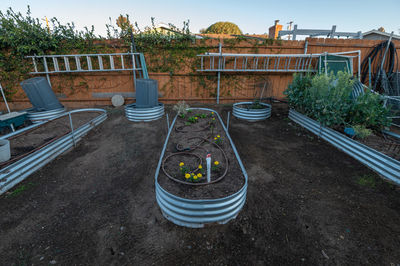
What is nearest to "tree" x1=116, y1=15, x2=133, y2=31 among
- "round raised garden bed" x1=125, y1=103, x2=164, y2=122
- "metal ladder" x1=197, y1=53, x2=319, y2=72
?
"metal ladder" x1=197, y1=53, x2=319, y2=72

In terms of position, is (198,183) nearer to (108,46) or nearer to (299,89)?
(299,89)

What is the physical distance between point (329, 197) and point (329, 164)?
131 centimetres

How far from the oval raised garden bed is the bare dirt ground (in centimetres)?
21

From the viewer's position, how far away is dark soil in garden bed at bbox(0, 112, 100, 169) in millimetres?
4152

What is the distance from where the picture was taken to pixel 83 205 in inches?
115

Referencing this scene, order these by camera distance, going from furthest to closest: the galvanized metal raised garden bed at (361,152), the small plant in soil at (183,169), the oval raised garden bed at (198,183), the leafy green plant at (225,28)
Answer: the leafy green plant at (225,28) → the galvanized metal raised garden bed at (361,152) → the small plant in soil at (183,169) → the oval raised garden bed at (198,183)

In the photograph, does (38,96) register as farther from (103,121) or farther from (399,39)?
(399,39)

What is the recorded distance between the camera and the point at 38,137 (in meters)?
4.91

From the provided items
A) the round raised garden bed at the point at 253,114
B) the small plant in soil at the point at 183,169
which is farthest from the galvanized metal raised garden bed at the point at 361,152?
the small plant in soil at the point at 183,169

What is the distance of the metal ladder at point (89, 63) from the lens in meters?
7.80

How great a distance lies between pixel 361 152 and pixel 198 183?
13.2ft

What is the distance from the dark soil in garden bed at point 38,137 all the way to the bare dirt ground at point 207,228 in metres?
0.74

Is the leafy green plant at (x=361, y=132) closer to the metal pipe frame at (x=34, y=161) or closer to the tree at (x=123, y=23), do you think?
the metal pipe frame at (x=34, y=161)

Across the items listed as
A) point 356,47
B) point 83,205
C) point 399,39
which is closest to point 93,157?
point 83,205
